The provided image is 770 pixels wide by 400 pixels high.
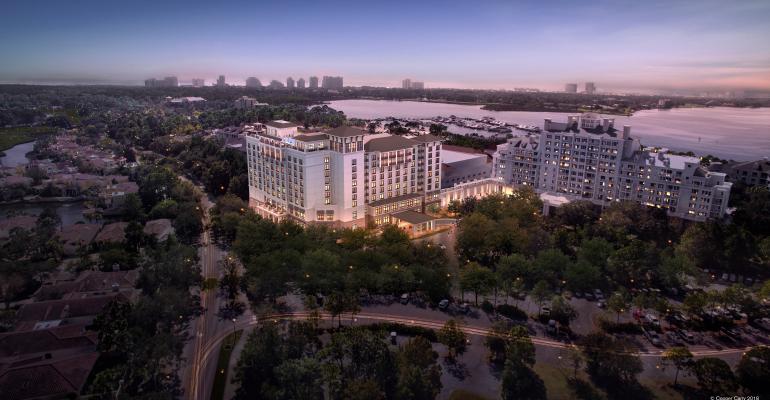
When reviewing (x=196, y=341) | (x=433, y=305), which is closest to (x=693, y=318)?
(x=433, y=305)

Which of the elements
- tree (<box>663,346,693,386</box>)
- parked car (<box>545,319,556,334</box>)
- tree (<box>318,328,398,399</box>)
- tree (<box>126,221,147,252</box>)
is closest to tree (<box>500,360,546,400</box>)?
tree (<box>318,328,398,399</box>)

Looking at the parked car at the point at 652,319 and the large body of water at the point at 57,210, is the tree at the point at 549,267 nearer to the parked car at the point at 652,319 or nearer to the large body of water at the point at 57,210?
the parked car at the point at 652,319

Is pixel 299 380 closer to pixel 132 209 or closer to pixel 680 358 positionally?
pixel 680 358

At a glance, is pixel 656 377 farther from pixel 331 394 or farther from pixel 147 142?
pixel 147 142

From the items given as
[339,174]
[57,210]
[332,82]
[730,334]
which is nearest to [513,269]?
[730,334]

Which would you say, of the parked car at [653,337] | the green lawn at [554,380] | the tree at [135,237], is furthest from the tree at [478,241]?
the tree at [135,237]

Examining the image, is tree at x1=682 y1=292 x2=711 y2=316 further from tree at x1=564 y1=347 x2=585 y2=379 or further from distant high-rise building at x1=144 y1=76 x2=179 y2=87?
distant high-rise building at x1=144 y1=76 x2=179 y2=87
